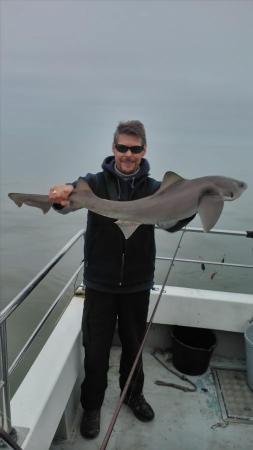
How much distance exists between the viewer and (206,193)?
186cm

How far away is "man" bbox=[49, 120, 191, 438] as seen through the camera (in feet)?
7.94

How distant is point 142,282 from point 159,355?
165 cm

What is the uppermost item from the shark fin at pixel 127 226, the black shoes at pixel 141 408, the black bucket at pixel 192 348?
the shark fin at pixel 127 226

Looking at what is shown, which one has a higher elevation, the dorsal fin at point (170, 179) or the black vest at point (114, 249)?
the dorsal fin at point (170, 179)

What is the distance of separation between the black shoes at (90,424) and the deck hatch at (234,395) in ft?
3.38

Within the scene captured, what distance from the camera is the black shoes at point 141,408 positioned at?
3.19m

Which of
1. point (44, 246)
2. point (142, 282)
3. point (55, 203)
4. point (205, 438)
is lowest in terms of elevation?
point (44, 246)

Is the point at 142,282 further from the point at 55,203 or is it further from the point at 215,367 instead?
the point at 215,367

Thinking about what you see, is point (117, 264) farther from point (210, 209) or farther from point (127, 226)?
point (210, 209)

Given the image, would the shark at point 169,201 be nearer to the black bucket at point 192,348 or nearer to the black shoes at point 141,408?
the black shoes at point 141,408

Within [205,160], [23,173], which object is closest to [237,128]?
[205,160]

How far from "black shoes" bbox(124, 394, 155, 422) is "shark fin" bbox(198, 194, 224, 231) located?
1946 mm

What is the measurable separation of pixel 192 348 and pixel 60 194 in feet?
7.48

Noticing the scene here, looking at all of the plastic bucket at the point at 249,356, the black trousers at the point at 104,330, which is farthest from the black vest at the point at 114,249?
the plastic bucket at the point at 249,356
